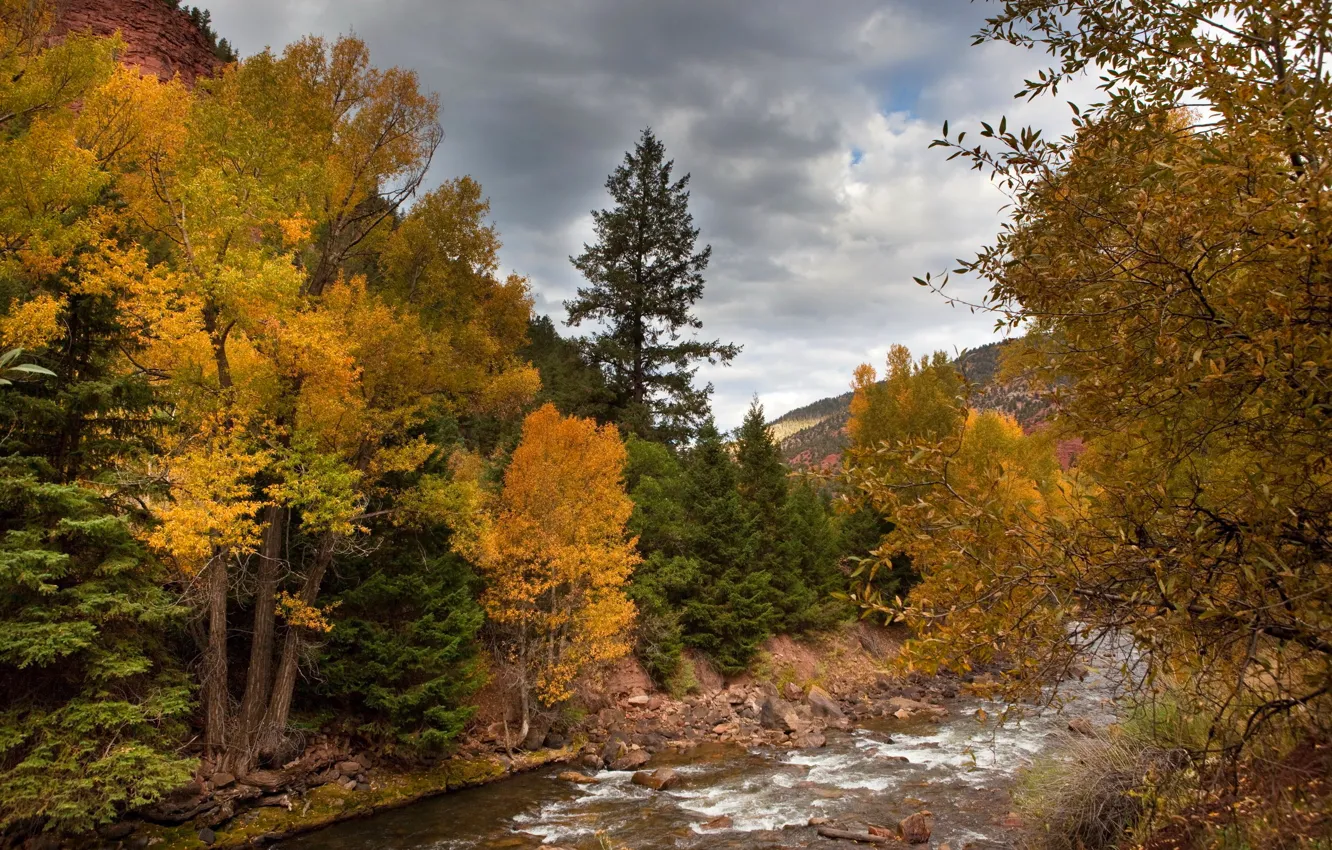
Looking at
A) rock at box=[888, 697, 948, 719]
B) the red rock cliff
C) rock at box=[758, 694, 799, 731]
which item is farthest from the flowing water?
the red rock cliff

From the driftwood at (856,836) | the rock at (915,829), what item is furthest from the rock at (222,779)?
the rock at (915,829)

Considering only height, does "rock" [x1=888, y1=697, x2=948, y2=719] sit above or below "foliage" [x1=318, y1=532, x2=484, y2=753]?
below

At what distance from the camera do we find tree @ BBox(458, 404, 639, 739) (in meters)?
17.5

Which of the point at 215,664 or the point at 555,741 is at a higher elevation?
the point at 215,664

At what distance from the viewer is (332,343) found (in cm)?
1249

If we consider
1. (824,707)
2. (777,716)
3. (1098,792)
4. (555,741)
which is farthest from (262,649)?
(824,707)

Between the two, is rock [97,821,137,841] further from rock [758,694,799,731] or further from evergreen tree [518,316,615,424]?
evergreen tree [518,316,615,424]

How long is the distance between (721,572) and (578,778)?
10.8m

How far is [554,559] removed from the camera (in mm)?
17562

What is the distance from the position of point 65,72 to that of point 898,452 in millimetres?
15958

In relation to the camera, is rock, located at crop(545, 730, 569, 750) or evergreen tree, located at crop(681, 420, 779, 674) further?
evergreen tree, located at crop(681, 420, 779, 674)

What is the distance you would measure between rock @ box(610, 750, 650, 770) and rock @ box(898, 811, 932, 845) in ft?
24.0

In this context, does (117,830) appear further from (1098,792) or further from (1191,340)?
(1191,340)

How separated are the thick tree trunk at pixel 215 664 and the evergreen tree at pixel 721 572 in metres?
14.4
